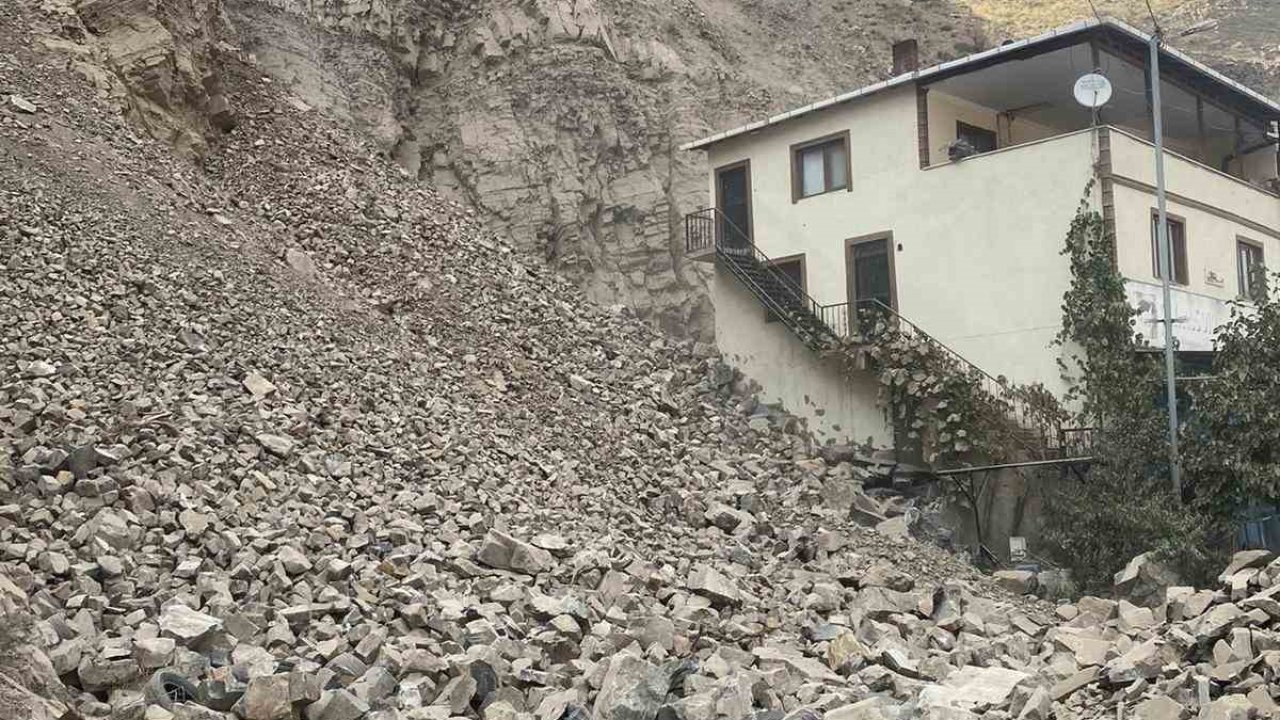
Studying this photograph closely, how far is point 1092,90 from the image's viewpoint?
22375 millimetres

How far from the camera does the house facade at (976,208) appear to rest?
75.2 ft

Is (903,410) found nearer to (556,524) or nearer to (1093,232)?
(1093,232)

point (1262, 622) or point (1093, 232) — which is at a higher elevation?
point (1093, 232)

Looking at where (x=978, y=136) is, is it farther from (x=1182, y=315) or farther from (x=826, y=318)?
(x=1182, y=315)

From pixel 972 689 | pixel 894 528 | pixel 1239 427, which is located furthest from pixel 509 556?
pixel 1239 427

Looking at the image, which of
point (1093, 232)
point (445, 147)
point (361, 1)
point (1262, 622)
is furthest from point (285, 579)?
point (361, 1)

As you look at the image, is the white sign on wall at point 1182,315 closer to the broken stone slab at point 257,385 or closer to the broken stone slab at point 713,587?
the broken stone slab at point 713,587

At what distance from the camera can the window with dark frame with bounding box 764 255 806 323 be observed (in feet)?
88.3

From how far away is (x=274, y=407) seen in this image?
18.0 metres

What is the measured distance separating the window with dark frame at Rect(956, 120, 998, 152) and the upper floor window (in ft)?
7.22

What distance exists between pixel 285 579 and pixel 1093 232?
14.8 metres

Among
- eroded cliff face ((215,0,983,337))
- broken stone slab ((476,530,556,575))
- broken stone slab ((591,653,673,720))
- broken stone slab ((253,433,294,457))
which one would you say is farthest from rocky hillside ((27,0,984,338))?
broken stone slab ((591,653,673,720))

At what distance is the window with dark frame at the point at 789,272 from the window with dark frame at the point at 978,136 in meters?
3.96

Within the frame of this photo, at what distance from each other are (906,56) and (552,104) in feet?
32.6
